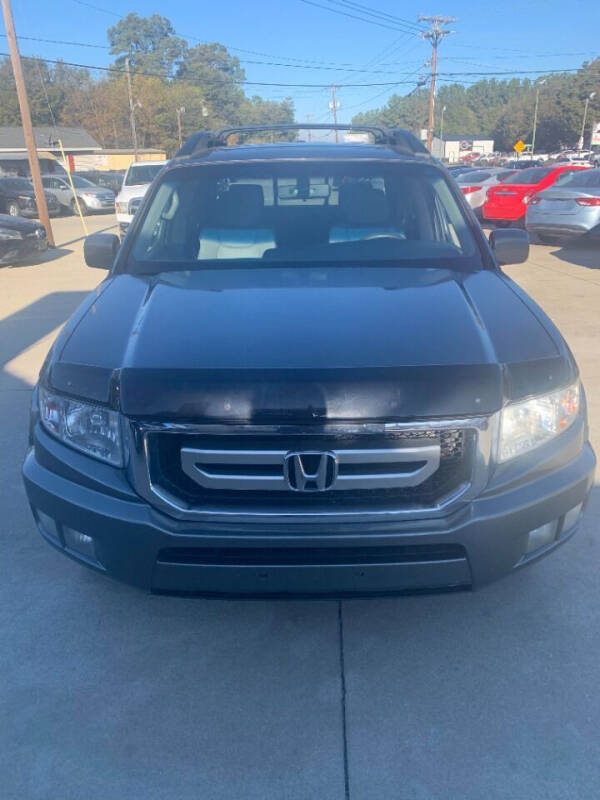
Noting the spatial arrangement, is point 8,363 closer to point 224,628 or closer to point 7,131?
point 224,628

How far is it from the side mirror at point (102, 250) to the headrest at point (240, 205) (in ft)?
2.22

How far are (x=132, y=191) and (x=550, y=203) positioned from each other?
9.62 metres

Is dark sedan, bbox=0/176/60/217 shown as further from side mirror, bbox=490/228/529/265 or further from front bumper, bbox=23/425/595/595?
front bumper, bbox=23/425/595/595

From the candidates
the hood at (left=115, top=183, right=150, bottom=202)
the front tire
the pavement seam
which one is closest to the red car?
the hood at (left=115, top=183, right=150, bottom=202)

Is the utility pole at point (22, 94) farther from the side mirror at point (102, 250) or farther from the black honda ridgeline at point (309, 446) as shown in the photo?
the black honda ridgeline at point (309, 446)

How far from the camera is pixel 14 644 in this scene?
8.95 ft

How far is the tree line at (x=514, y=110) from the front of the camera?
8964 cm

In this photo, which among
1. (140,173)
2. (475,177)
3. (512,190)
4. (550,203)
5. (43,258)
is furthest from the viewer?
(475,177)

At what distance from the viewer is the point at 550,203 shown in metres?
13.7

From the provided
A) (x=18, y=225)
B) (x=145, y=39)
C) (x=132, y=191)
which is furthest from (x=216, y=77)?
(x=18, y=225)

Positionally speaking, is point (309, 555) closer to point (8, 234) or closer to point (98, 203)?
point (8, 234)

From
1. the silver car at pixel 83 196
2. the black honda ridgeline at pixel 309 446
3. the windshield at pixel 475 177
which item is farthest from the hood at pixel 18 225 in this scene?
the silver car at pixel 83 196

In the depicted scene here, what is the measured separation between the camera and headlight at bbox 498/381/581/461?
229 cm

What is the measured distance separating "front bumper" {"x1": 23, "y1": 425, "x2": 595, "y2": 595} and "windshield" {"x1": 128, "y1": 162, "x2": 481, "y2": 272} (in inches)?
60.1
